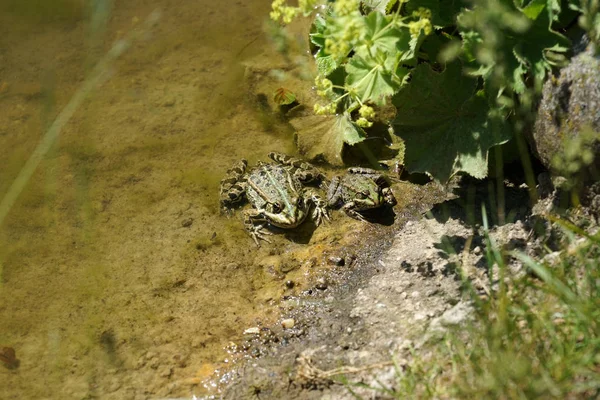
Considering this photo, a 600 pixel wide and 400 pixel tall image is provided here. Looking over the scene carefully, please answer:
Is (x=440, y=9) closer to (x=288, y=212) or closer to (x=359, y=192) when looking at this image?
(x=359, y=192)

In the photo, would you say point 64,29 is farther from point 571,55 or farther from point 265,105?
point 571,55

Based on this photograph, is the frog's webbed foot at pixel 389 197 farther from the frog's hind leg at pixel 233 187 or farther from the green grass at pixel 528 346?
the green grass at pixel 528 346

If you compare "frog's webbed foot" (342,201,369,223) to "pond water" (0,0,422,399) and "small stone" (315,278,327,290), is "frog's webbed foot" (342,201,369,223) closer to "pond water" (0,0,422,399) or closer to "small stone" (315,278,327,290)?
"pond water" (0,0,422,399)

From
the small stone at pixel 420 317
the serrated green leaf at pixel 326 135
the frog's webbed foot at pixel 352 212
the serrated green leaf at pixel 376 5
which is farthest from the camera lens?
the serrated green leaf at pixel 326 135

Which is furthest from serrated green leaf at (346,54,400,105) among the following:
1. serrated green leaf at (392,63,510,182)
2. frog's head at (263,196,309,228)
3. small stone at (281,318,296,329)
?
small stone at (281,318,296,329)

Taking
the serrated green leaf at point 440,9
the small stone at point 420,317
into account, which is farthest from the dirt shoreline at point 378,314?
the serrated green leaf at point 440,9

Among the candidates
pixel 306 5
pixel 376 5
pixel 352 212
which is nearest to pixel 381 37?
pixel 306 5
